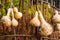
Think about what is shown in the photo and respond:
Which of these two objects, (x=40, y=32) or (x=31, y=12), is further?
(x=31, y=12)

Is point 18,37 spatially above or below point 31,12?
below

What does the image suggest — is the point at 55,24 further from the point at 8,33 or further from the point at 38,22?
the point at 8,33

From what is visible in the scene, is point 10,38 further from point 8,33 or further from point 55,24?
point 55,24

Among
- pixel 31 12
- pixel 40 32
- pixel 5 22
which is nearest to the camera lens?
pixel 5 22

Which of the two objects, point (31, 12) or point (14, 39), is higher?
point (31, 12)

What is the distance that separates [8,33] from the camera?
1.36m

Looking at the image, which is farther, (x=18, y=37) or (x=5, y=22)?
(x=18, y=37)

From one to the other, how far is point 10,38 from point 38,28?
A: 0.18 m

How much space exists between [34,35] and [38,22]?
0.14 meters


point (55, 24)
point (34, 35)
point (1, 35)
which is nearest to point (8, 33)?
point (1, 35)

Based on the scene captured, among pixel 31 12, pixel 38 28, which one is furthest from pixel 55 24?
pixel 31 12

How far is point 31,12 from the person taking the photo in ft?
4.93

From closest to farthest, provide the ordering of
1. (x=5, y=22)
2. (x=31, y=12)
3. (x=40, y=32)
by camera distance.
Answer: (x=5, y=22), (x=40, y=32), (x=31, y=12)

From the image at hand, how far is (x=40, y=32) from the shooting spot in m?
1.29
